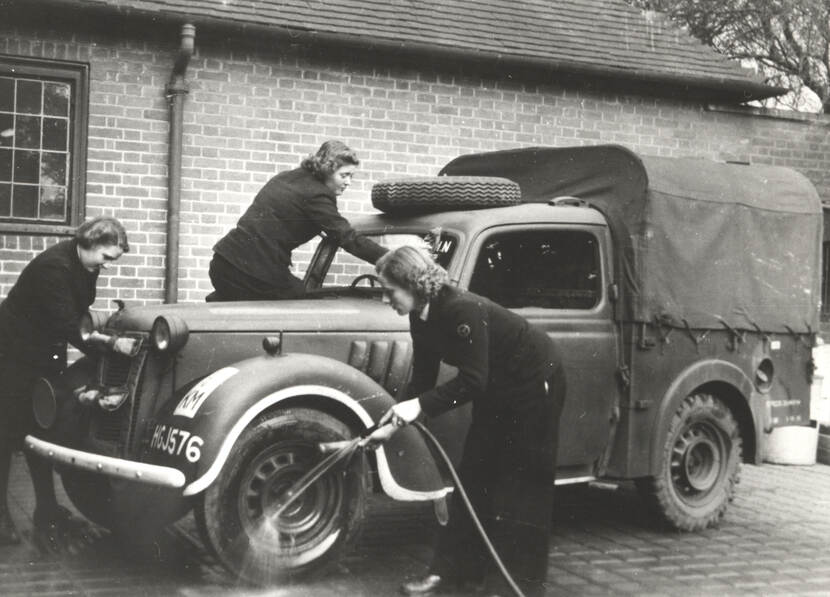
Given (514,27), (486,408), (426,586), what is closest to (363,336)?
(486,408)

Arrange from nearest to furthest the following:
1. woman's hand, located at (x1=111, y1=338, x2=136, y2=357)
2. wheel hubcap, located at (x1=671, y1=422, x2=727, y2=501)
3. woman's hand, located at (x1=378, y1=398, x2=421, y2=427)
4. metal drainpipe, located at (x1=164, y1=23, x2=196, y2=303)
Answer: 1. woman's hand, located at (x1=378, y1=398, x2=421, y2=427)
2. woman's hand, located at (x1=111, y1=338, x2=136, y2=357)
3. wheel hubcap, located at (x1=671, y1=422, x2=727, y2=501)
4. metal drainpipe, located at (x1=164, y1=23, x2=196, y2=303)

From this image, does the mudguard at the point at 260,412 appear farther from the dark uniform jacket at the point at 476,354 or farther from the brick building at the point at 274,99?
the brick building at the point at 274,99

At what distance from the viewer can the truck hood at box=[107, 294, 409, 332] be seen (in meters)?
5.77

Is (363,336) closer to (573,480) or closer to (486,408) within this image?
(486,408)

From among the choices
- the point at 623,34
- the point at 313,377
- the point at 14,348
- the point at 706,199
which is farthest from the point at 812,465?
the point at 14,348

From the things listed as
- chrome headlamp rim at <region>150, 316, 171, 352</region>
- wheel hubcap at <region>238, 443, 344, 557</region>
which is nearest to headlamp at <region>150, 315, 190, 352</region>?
chrome headlamp rim at <region>150, 316, 171, 352</region>

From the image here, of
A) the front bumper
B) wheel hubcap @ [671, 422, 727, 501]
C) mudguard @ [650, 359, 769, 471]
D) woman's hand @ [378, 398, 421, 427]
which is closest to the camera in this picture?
woman's hand @ [378, 398, 421, 427]

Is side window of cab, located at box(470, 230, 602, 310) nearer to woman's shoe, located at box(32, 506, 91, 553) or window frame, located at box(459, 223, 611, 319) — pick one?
window frame, located at box(459, 223, 611, 319)

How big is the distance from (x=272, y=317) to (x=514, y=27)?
6657mm

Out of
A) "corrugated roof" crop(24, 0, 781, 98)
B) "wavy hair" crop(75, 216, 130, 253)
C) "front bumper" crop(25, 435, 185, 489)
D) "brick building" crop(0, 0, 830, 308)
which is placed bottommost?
"front bumper" crop(25, 435, 185, 489)

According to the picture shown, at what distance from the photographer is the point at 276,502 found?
5.42 meters

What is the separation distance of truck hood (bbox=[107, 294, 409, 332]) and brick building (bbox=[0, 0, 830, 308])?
3.95 m

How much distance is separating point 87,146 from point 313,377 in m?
5.11

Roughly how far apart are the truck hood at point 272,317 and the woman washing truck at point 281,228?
0.31m
